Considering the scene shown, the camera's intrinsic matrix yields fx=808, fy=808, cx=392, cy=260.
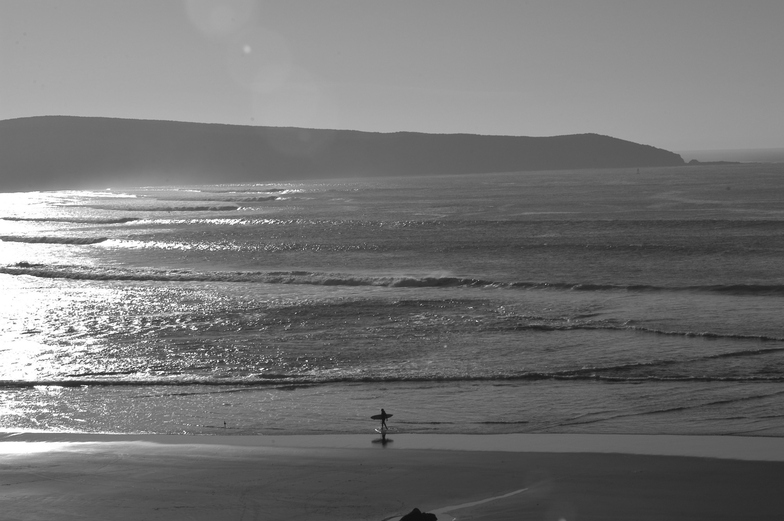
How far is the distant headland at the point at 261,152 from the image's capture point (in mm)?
149875

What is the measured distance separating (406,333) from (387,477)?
822 centimetres

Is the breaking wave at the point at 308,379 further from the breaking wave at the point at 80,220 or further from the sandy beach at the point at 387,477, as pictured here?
the breaking wave at the point at 80,220

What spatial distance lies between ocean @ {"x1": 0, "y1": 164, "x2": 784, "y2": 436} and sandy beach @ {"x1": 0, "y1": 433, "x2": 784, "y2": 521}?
2.11 ft

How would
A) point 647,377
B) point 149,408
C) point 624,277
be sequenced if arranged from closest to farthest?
point 149,408, point 647,377, point 624,277

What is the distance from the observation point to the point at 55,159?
14775 centimetres

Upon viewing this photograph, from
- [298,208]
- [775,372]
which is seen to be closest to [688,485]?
[775,372]

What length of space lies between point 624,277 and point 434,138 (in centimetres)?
14954

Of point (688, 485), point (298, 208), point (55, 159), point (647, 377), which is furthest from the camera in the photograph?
point (55, 159)

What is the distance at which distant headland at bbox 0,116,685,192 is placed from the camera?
149875 mm

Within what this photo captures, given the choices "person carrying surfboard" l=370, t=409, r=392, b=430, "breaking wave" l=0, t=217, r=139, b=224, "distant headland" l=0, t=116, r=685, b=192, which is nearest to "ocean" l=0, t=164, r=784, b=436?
"person carrying surfboard" l=370, t=409, r=392, b=430

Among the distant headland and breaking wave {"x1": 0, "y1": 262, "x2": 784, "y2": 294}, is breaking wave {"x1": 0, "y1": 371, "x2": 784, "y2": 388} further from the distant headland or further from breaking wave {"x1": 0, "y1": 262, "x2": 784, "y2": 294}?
the distant headland

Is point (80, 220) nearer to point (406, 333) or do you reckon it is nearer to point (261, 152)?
point (406, 333)

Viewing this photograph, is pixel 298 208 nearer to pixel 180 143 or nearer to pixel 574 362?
pixel 574 362

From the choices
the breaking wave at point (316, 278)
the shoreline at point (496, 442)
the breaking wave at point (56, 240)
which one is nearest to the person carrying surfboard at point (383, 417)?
the shoreline at point (496, 442)
